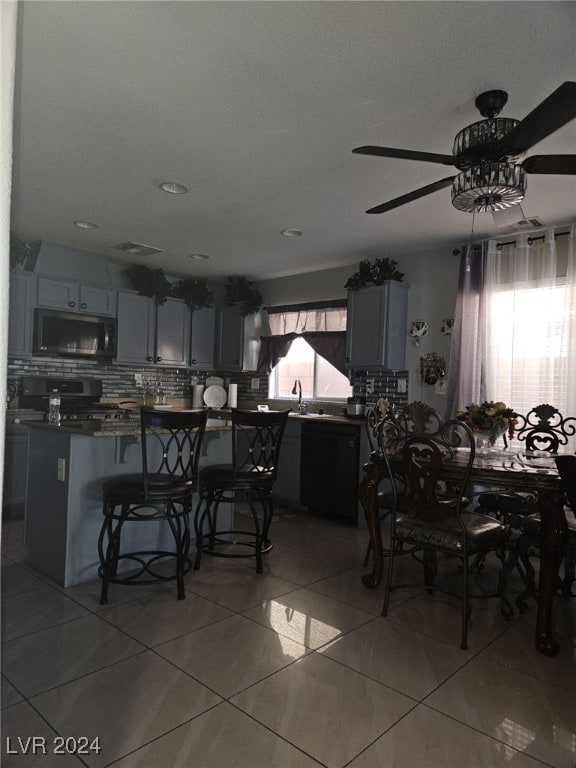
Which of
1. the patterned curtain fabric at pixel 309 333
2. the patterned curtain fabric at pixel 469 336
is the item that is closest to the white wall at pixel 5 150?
the patterned curtain fabric at pixel 469 336

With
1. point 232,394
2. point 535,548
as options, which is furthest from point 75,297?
point 535,548

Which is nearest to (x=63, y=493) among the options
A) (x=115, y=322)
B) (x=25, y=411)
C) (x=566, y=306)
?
(x=25, y=411)

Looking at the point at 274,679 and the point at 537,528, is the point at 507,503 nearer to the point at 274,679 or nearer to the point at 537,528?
the point at 537,528

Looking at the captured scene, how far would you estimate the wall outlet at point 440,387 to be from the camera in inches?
179

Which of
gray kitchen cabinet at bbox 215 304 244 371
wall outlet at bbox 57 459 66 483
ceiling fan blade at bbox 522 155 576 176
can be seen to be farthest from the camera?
gray kitchen cabinet at bbox 215 304 244 371

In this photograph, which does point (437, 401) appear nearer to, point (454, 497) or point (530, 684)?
point (454, 497)

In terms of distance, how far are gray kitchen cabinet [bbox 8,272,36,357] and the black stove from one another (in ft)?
1.07

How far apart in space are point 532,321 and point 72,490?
3521mm

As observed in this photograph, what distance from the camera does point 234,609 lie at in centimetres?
262

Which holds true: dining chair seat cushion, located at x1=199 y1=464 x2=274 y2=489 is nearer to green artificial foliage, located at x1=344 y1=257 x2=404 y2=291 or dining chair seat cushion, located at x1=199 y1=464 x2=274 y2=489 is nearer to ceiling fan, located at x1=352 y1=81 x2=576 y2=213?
ceiling fan, located at x1=352 y1=81 x2=576 y2=213

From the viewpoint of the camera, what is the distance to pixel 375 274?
15.5ft

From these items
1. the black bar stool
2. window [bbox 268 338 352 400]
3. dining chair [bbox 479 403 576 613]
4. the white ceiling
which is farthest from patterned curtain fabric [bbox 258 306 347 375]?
the black bar stool

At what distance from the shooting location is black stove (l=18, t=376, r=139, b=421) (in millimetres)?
4840

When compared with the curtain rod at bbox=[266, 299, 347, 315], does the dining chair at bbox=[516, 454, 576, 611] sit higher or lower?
lower
